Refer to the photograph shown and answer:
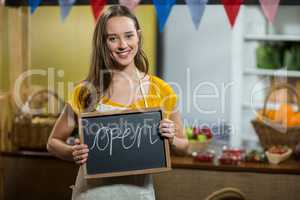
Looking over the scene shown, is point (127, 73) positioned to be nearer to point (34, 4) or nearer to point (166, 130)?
point (166, 130)

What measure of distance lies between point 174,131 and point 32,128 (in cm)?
104

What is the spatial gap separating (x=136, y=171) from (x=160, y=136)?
147 millimetres

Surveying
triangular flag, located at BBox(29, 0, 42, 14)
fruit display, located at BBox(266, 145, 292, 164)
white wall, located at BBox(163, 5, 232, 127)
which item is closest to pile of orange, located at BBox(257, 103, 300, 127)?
fruit display, located at BBox(266, 145, 292, 164)

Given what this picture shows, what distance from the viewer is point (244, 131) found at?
4.63 metres

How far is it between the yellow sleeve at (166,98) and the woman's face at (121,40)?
0.14m

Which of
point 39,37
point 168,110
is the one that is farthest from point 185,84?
point 168,110

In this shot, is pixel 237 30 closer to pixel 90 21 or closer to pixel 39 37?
pixel 90 21

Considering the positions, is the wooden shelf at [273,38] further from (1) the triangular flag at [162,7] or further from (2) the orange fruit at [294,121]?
(1) the triangular flag at [162,7]

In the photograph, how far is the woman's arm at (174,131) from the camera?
1943mm

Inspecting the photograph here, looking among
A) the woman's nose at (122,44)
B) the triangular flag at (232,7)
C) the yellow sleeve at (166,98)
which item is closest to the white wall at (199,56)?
the triangular flag at (232,7)

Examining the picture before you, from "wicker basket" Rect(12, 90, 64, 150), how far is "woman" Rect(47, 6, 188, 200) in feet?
2.40

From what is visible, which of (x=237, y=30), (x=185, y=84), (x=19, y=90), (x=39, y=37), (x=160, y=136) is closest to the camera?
(x=160, y=136)

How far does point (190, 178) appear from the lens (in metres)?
2.54

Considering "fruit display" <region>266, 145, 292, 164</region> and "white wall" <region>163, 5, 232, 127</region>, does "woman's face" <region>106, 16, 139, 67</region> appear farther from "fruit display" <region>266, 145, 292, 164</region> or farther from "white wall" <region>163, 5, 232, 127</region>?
"white wall" <region>163, 5, 232, 127</region>
